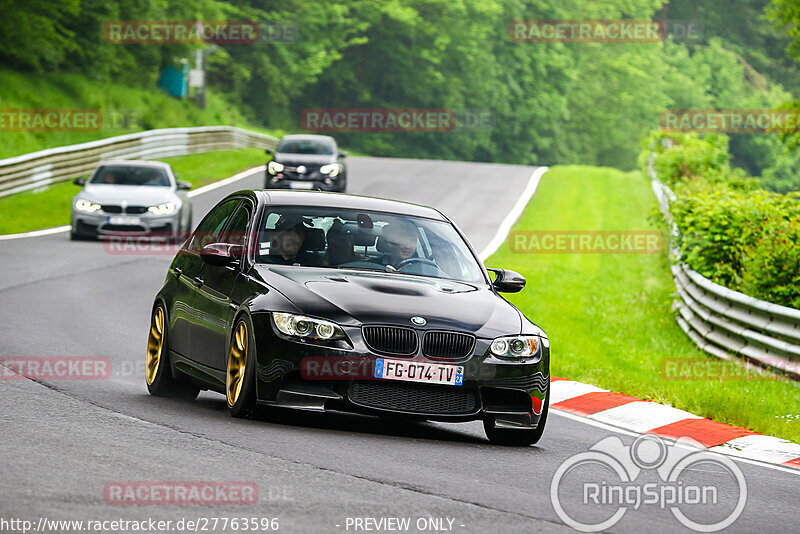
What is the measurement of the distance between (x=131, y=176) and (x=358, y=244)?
666 inches

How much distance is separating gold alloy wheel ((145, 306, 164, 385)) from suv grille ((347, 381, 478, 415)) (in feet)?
8.00

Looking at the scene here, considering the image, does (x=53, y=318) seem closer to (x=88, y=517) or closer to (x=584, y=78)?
(x=88, y=517)

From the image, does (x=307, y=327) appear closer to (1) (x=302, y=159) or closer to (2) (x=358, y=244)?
(2) (x=358, y=244)

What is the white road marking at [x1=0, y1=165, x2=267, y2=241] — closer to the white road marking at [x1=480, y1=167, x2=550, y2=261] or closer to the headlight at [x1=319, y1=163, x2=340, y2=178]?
the headlight at [x1=319, y1=163, x2=340, y2=178]

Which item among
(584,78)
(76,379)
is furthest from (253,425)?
(584,78)

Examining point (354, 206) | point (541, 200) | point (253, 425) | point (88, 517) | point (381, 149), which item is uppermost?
point (354, 206)

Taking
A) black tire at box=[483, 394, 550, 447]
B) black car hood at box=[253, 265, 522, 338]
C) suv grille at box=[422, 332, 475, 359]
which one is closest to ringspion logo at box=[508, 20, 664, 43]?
black car hood at box=[253, 265, 522, 338]

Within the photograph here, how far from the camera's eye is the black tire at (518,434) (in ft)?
29.2

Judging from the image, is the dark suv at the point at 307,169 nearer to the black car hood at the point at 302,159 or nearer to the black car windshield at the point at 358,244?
the black car hood at the point at 302,159

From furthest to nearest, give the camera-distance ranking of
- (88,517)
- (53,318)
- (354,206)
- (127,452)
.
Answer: (53,318)
(354,206)
(127,452)
(88,517)

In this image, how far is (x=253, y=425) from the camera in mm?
8508

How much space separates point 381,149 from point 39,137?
40.6 m

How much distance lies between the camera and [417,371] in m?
8.30

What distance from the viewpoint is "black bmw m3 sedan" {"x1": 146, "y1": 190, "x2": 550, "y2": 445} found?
830 centimetres
